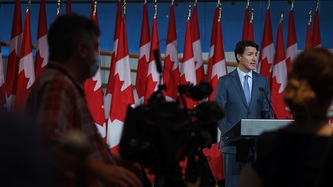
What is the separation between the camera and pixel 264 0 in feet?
23.5

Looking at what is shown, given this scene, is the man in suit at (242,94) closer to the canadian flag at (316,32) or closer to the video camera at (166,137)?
the canadian flag at (316,32)

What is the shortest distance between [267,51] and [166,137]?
15.0 feet

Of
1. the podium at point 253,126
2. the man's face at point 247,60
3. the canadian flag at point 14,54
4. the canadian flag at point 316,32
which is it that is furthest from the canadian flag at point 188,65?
the podium at point 253,126

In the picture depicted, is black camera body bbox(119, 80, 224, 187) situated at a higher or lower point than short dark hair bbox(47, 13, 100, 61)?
lower

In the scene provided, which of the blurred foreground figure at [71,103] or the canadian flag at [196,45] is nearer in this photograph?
the blurred foreground figure at [71,103]

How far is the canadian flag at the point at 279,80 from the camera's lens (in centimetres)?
642

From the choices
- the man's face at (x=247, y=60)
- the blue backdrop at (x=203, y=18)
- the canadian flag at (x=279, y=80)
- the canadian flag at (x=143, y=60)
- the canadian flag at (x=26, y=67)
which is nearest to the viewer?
the man's face at (x=247, y=60)

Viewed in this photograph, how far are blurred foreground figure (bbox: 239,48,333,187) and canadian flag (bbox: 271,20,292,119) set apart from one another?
178 inches

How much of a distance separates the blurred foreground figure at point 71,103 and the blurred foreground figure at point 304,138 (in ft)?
1.73

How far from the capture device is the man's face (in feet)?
18.4

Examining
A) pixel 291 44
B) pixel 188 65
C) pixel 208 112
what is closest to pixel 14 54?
pixel 188 65

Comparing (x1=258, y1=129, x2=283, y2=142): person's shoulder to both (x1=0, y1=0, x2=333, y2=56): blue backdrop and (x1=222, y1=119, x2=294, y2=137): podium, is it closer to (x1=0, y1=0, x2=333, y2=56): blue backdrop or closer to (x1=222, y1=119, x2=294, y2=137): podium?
(x1=222, y1=119, x2=294, y2=137): podium

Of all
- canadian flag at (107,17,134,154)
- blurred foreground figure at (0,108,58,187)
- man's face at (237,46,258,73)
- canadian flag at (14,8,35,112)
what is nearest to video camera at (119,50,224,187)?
blurred foreground figure at (0,108,58,187)

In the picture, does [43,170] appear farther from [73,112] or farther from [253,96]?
[253,96]
